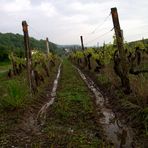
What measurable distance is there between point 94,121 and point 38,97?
6020mm

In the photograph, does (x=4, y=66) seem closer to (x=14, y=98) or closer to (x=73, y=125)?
(x=14, y=98)

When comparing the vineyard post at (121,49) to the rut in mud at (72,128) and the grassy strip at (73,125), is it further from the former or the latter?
the grassy strip at (73,125)

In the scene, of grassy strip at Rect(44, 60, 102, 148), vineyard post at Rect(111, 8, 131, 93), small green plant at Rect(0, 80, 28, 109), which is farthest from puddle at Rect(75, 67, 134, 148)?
small green plant at Rect(0, 80, 28, 109)

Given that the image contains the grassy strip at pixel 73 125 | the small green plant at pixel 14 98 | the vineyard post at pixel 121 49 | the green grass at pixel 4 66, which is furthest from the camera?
the green grass at pixel 4 66

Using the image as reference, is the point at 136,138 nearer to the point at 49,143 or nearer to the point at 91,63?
the point at 49,143

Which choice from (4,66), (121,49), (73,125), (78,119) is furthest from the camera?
(4,66)

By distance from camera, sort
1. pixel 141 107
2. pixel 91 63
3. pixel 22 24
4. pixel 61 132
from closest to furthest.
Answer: pixel 61 132 → pixel 141 107 → pixel 22 24 → pixel 91 63

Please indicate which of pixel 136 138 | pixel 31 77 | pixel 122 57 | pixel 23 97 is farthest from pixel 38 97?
pixel 136 138

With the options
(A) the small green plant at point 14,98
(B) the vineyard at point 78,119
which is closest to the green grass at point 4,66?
(B) the vineyard at point 78,119

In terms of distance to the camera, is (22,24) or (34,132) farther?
(22,24)

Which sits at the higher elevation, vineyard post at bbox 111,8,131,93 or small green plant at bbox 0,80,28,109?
vineyard post at bbox 111,8,131,93

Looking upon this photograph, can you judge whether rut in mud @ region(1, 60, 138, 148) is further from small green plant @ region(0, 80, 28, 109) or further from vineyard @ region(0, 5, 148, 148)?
small green plant @ region(0, 80, 28, 109)

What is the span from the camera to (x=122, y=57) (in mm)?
14648

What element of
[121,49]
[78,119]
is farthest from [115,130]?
[121,49]
